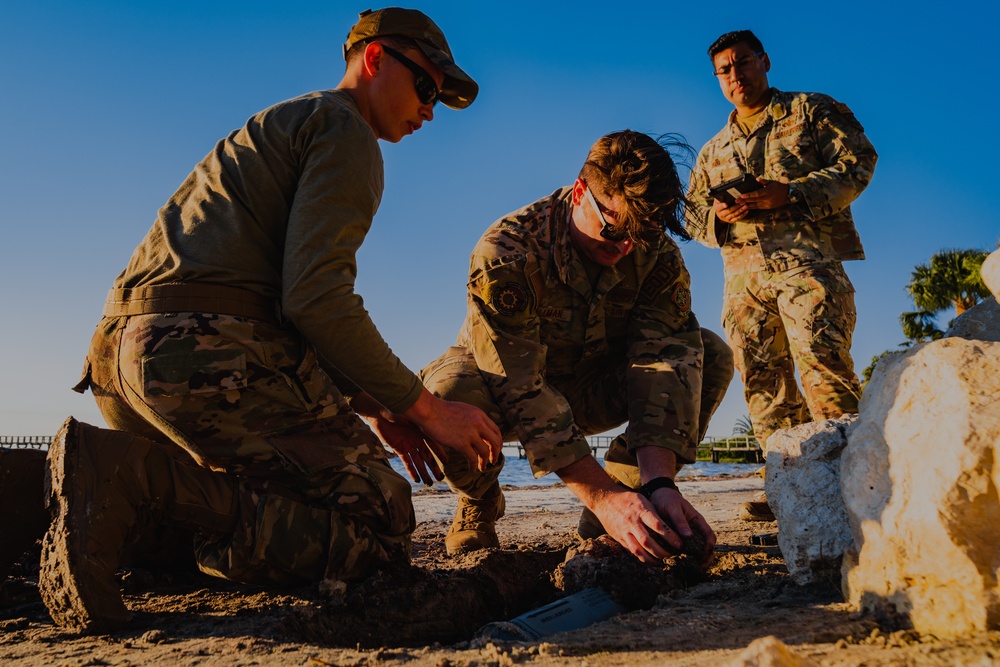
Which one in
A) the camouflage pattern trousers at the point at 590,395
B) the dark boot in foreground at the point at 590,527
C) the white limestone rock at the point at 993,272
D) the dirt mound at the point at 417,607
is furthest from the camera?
the dark boot in foreground at the point at 590,527

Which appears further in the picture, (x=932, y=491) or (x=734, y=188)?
(x=734, y=188)

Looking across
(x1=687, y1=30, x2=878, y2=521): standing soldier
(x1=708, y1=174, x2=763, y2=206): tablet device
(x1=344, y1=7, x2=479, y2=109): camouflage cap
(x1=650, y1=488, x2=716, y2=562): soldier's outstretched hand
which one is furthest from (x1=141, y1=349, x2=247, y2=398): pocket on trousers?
(x1=708, y1=174, x2=763, y2=206): tablet device

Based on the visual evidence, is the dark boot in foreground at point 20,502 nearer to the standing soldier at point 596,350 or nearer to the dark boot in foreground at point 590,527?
the standing soldier at point 596,350

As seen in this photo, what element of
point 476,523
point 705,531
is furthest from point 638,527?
point 476,523

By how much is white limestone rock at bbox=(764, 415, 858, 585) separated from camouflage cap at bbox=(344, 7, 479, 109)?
1.82 metres

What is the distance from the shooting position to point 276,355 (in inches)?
96.9

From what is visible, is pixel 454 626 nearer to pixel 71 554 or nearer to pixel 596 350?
pixel 71 554

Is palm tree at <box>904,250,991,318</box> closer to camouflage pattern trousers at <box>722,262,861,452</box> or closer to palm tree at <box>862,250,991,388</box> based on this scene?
palm tree at <box>862,250,991,388</box>

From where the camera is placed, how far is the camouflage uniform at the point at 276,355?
90.4 inches

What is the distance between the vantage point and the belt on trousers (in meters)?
2.36

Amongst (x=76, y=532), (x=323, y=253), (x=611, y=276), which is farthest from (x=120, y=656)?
(x=611, y=276)

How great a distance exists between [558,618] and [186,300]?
4.96ft

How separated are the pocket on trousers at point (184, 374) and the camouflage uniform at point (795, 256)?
319cm

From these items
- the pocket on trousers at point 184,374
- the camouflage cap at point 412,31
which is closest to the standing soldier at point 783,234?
the camouflage cap at point 412,31
